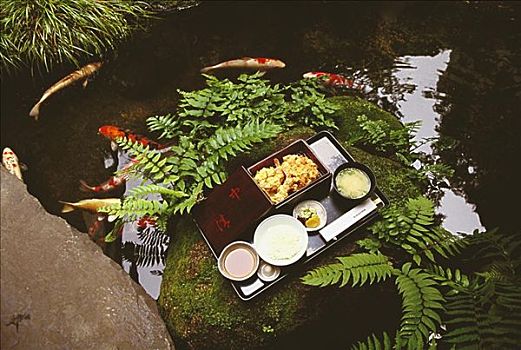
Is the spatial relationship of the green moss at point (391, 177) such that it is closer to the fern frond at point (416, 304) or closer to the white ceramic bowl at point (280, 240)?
the fern frond at point (416, 304)

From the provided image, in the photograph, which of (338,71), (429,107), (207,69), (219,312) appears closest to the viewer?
(219,312)

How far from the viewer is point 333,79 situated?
5645mm

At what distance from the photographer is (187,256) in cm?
418

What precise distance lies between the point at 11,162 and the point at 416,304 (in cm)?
390

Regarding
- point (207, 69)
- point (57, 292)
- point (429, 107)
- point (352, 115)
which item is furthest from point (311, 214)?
point (207, 69)

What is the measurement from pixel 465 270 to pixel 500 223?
2.51 feet

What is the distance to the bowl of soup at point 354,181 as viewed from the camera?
Answer: 4.13 metres

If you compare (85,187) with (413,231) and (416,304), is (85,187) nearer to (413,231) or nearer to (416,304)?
(413,231)

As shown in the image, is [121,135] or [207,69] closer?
[121,135]

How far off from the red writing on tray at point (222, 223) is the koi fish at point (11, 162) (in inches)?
89.0

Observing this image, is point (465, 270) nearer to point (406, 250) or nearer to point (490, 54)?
point (406, 250)

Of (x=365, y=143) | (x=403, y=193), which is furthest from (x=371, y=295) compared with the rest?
(x=365, y=143)

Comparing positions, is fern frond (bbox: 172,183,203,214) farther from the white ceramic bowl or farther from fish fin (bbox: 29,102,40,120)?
fish fin (bbox: 29,102,40,120)

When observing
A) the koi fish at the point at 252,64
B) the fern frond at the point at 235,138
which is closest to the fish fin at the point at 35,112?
the koi fish at the point at 252,64
